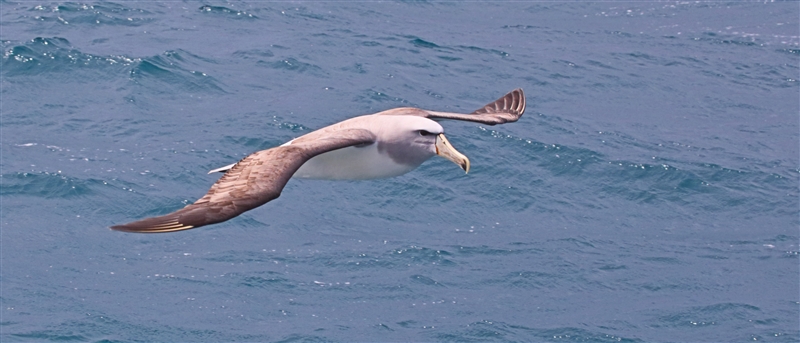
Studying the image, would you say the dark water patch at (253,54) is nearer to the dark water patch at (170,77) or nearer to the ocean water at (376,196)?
the ocean water at (376,196)

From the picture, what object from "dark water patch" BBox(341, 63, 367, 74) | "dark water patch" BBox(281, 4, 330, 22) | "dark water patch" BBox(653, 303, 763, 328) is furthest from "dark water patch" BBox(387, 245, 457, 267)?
"dark water patch" BBox(281, 4, 330, 22)

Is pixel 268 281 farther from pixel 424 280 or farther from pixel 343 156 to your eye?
pixel 343 156

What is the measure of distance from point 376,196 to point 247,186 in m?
11.9

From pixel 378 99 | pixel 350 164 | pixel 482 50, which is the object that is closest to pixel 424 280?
pixel 378 99

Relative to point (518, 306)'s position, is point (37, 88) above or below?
above

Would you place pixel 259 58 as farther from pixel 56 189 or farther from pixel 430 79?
pixel 56 189

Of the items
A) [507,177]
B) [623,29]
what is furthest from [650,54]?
[507,177]

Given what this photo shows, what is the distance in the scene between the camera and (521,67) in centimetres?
3130

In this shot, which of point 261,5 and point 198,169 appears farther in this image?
point 261,5

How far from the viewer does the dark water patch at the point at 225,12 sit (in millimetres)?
32281

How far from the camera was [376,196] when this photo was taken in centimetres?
2372

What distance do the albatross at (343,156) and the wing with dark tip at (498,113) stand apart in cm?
2

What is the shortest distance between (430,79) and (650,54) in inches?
325

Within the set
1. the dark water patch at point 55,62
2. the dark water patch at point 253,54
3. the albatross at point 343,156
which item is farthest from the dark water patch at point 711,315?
the dark water patch at point 55,62
